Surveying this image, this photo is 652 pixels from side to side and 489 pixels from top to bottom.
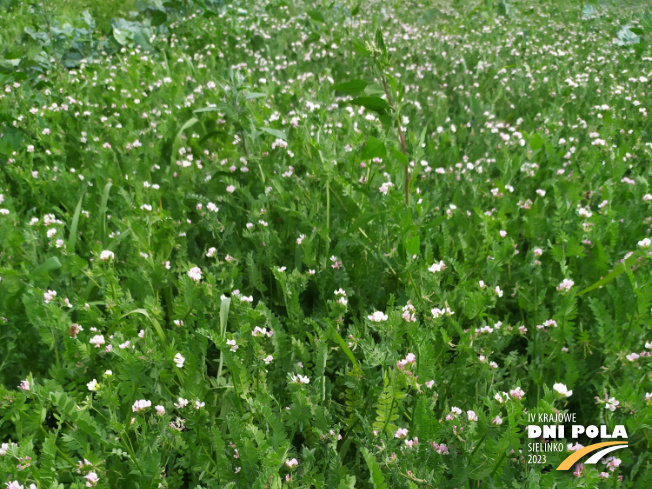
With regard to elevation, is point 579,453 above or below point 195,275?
below

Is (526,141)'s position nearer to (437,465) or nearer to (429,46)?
(437,465)

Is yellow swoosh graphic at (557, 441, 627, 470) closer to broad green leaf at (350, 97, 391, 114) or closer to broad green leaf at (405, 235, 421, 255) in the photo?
broad green leaf at (405, 235, 421, 255)

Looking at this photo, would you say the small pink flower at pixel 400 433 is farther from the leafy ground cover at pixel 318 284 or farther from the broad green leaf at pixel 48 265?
the broad green leaf at pixel 48 265

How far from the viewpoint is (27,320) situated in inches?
89.7

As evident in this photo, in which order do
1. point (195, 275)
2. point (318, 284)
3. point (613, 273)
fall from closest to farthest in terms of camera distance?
point (613, 273) < point (195, 275) < point (318, 284)

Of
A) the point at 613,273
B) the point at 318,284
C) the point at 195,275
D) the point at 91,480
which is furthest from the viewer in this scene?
the point at 318,284

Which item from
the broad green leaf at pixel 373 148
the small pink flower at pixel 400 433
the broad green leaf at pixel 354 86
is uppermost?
the broad green leaf at pixel 354 86

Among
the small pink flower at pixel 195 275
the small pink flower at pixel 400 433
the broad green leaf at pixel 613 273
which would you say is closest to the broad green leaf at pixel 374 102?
the small pink flower at pixel 195 275

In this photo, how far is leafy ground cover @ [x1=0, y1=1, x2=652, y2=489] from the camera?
169cm

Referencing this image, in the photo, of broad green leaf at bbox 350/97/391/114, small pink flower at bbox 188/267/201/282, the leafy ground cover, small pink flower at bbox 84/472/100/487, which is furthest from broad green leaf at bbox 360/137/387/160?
small pink flower at bbox 84/472/100/487

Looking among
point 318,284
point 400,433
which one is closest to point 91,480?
point 400,433

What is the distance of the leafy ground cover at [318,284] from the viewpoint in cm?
169

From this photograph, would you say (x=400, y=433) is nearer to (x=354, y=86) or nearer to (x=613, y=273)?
(x=613, y=273)

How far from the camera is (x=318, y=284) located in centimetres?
245
